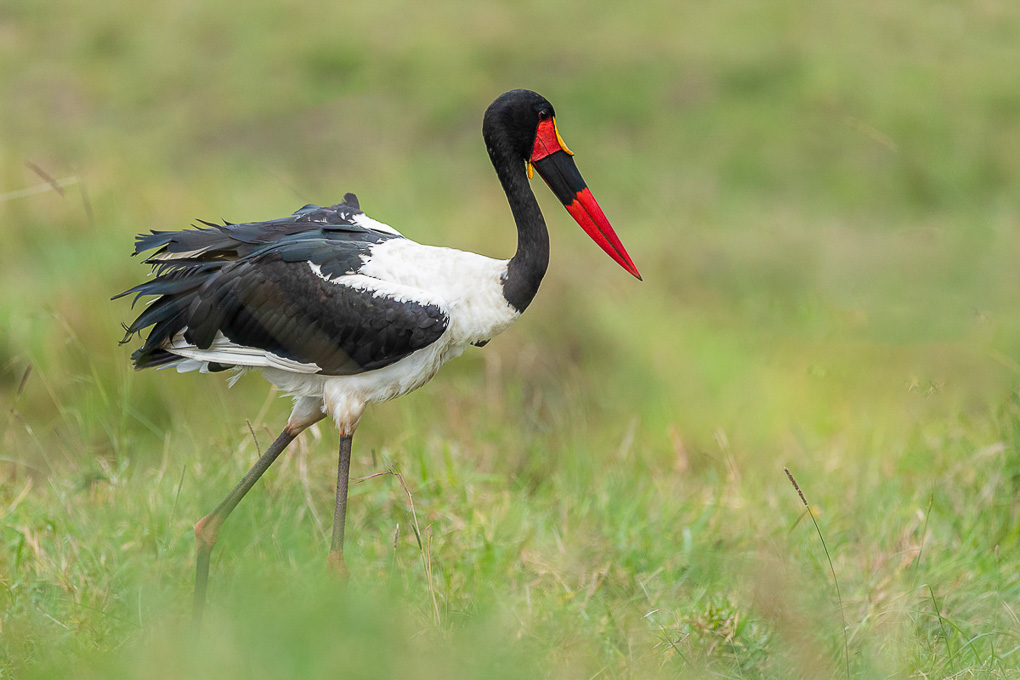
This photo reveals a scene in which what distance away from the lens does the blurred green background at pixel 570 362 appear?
125 inches

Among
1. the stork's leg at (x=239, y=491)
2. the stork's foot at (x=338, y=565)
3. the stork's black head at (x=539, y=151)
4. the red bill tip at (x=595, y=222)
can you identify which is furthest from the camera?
the red bill tip at (x=595, y=222)

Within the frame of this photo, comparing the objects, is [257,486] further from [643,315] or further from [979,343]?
[979,343]

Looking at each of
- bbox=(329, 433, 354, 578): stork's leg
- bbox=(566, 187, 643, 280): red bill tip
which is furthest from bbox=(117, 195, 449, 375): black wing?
bbox=(566, 187, 643, 280): red bill tip

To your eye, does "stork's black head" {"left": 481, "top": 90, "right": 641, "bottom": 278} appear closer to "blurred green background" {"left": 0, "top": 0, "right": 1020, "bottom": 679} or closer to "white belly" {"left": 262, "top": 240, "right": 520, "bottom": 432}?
"white belly" {"left": 262, "top": 240, "right": 520, "bottom": 432}

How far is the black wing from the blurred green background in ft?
1.91

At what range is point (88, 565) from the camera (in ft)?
11.4

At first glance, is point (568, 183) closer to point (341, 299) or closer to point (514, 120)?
point (514, 120)

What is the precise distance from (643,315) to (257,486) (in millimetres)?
3246

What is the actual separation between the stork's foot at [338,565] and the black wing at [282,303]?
1.68 ft

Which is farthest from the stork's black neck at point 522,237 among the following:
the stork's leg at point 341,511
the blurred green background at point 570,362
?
the blurred green background at point 570,362

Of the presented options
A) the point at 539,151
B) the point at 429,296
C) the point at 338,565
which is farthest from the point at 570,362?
the point at 338,565

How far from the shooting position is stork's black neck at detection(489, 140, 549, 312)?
3229 mm

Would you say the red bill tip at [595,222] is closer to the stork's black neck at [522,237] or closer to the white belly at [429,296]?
the stork's black neck at [522,237]

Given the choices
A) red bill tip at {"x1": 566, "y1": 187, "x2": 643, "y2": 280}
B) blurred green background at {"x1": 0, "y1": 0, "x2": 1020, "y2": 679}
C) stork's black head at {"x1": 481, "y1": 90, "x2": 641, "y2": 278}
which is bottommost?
blurred green background at {"x1": 0, "y1": 0, "x2": 1020, "y2": 679}
